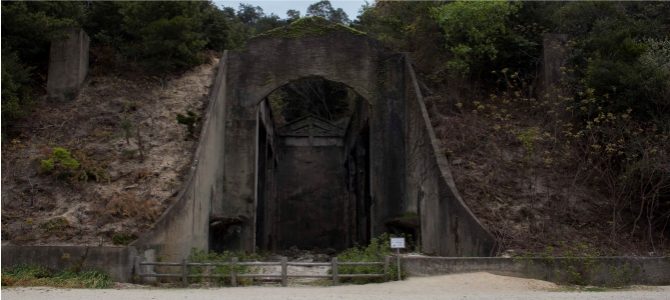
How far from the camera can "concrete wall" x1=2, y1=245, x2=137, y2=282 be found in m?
12.6

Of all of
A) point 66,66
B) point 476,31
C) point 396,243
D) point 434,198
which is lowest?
point 396,243

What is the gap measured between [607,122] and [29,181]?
14.3m

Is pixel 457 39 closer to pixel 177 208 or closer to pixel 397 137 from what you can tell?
pixel 397 137

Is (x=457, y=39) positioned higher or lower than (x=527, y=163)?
higher

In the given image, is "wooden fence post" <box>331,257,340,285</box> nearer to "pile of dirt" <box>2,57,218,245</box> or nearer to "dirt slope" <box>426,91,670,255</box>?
"dirt slope" <box>426,91,670,255</box>

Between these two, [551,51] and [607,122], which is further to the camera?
[551,51]

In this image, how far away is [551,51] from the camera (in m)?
19.8

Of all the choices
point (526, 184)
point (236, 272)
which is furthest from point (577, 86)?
point (236, 272)

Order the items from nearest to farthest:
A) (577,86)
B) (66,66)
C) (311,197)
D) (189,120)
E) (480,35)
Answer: (189,120) < (577,86) < (480,35) < (66,66) < (311,197)

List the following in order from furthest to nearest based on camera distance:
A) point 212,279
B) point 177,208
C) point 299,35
A: point 299,35
point 177,208
point 212,279

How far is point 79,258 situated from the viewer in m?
12.6

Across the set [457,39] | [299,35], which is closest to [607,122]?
[457,39]

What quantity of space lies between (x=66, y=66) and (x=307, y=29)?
775cm

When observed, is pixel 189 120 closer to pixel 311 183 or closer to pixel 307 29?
pixel 307 29
